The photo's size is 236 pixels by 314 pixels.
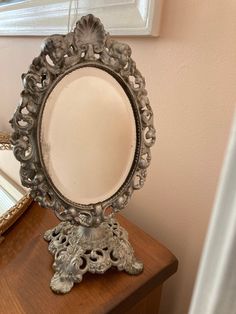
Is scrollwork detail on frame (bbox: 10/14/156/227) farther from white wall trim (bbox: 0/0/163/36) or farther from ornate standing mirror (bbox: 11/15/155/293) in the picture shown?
white wall trim (bbox: 0/0/163/36)

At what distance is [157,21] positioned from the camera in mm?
480

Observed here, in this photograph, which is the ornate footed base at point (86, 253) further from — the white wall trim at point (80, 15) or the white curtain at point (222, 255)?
the white wall trim at point (80, 15)

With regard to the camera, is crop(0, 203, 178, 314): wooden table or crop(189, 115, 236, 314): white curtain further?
crop(0, 203, 178, 314): wooden table

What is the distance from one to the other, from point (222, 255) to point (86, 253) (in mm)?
256

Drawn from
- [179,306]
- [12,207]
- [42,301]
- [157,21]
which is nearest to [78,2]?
[157,21]

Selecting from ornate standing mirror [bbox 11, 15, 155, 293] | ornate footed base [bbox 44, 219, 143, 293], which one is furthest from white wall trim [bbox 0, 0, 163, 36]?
ornate footed base [bbox 44, 219, 143, 293]

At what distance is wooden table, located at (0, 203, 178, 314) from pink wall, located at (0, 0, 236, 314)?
0.31ft

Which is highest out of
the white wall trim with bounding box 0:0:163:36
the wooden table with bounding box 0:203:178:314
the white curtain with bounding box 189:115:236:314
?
the white wall trim with bounding box 0:0:163:36

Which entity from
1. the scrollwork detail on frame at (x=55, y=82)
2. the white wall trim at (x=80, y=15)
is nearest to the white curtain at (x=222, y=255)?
the scrollwork detail on frame at (x=55, y=82)

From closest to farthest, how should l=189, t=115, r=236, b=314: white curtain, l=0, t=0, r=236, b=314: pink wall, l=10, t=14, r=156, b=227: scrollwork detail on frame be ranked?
1. l=189, t=115, r=236, b=314: white curtain
2. l=10, t=14, r=156, b=227: scrollwork detail on frame
3. l=0, t=0, r=236, b=314: pink wall

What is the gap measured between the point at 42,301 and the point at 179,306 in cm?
36

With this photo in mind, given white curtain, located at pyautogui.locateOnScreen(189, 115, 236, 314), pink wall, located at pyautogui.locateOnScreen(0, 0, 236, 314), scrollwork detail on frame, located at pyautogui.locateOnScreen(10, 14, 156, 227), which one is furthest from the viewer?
pink wall, located at pyautogui.locateOnScreen(0, 0, 236, 314)

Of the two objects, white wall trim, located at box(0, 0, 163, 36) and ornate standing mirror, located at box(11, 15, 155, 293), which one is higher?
white wall trim, located at box(0, 0, 163, 36)

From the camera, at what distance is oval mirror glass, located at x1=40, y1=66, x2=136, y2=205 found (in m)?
0.34
